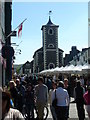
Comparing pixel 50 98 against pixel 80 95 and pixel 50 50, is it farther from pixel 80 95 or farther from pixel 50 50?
pixel 50 50

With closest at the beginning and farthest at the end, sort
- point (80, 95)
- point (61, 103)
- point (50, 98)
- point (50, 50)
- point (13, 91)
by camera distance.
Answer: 1. point (61, 103)
2. point (13, 91)
3. point (50, 98)
4. point (80, 95)
5. point (50, 50)

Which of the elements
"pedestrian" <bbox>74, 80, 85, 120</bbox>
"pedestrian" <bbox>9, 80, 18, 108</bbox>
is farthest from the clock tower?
"pedestrian" <bbox>9, 80, 18, 108</bbox>

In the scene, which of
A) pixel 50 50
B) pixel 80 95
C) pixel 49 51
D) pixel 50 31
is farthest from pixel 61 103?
pixel 50 31

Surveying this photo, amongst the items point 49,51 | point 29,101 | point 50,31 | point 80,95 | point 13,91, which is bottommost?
point 29,101

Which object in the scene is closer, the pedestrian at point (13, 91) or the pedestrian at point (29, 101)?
the pedestrian at point (13, 91)

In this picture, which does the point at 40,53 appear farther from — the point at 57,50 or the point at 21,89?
the point at 21,89

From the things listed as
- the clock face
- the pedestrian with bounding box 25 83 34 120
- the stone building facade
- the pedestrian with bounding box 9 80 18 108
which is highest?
the clock face

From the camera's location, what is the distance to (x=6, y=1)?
33.2 meters

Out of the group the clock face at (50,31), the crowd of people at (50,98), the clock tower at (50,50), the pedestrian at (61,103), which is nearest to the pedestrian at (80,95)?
the crowd of people at (50,98)

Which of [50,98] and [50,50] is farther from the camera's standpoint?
[50,50]

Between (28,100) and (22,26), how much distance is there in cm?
1174

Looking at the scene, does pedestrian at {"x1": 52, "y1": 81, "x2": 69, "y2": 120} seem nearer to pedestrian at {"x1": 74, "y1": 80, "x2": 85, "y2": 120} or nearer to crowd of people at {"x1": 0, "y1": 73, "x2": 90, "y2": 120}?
crowd of people at {"x1": 0, "y1": 73, "x2": 90, "y2": 120}

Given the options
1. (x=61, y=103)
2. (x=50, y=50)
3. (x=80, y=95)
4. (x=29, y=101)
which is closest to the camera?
(x=61, y=103)

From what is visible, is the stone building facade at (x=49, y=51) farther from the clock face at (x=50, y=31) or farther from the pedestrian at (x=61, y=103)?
the pedestrian at (x=61, y=103)
